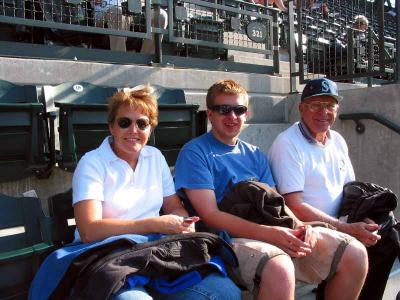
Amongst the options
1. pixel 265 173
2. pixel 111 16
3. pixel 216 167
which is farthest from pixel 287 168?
pixel 111 16

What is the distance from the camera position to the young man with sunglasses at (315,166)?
262cm

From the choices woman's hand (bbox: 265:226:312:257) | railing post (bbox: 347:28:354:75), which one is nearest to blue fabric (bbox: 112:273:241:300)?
woman's hand (bbox: 265:226:312:257)

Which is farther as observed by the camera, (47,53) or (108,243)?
(47,53)

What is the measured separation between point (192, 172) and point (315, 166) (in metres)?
0.82

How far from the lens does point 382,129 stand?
4723mm

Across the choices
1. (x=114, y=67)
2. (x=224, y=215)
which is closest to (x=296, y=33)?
(x=114, y=67)

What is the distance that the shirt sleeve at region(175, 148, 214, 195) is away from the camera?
2381mm

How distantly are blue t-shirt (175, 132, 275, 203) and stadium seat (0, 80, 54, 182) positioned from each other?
1162mm

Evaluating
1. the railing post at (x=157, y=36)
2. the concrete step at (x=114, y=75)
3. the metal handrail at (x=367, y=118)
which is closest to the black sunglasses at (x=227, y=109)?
the concrete step at (x=114, y=75)

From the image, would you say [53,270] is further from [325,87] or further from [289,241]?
[325,87]

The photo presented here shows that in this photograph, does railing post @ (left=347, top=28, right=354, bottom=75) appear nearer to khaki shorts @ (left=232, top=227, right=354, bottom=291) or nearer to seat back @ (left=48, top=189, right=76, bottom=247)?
khaki shorts @ (left=232, top=227, right=354, bottom=291)

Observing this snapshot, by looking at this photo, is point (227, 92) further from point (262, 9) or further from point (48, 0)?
point (262, 9)

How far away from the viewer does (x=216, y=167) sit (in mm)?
2477

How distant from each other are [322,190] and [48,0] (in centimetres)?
316
